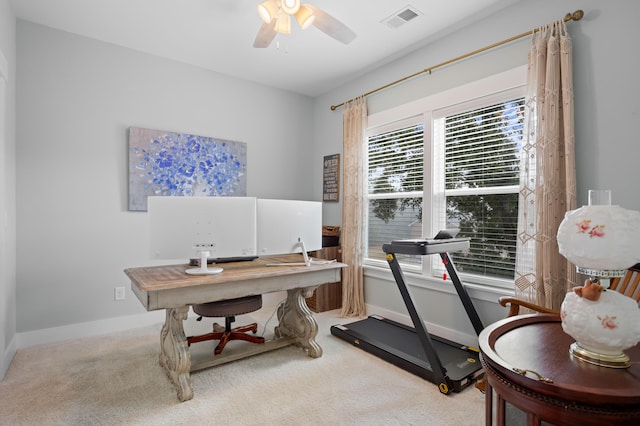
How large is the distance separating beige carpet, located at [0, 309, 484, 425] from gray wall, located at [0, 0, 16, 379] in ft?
0.94

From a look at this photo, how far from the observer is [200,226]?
225 cm

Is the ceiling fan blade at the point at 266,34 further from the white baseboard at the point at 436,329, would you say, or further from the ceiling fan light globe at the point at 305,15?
the white baseboard at the point at 436,329

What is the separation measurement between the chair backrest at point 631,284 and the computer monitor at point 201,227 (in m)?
2.20

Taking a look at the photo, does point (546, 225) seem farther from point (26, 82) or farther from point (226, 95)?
point (26, 82)

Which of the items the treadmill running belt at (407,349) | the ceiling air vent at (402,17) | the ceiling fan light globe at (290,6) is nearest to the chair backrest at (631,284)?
the treadmill running belt at (407,349)

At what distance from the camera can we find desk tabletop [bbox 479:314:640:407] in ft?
3.05

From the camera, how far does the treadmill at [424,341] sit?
223 centimetres

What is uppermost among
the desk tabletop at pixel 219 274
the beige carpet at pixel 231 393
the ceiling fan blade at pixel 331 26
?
the ceiling fan blade at pixel 331 26

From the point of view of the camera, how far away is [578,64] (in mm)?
2258

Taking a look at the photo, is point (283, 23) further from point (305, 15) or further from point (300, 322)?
point (300, 322)

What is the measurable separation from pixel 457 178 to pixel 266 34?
2029 millimetres

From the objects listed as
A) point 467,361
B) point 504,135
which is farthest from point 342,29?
point 467,361

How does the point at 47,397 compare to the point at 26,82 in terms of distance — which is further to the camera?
the point at 26,82

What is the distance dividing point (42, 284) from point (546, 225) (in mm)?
4151
